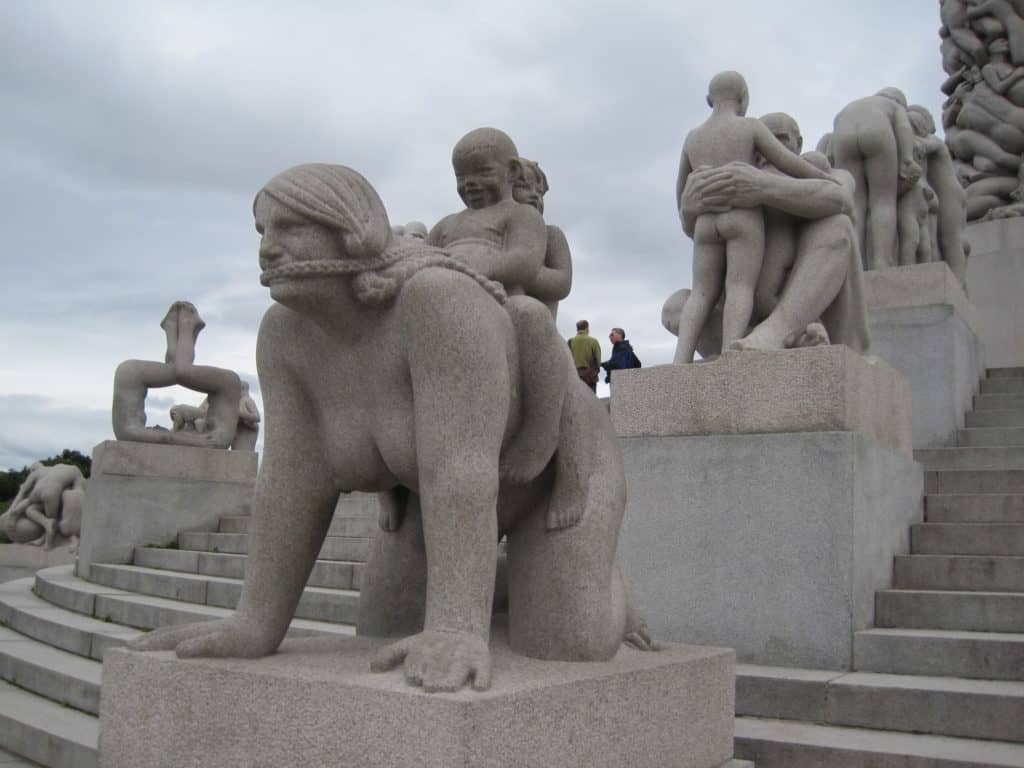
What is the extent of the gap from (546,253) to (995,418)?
21.0 feet

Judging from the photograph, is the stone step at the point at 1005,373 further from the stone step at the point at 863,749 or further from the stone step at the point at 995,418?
the stone step at the point at 863,749

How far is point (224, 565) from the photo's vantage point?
27.8 feet

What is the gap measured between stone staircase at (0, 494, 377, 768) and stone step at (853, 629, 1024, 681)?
9.11ft

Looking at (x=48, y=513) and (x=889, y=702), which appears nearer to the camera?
(x=889, y=702)

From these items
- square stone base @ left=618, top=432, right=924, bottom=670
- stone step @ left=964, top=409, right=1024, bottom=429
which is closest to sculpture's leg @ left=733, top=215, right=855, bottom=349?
square stone base @ left=618, top=432, right=924, bottom=670

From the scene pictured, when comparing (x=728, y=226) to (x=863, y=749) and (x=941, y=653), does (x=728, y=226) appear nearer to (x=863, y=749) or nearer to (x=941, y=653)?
(x=941, y=653)

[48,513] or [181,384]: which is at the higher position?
[181,384]

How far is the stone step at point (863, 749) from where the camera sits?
4.06 metres

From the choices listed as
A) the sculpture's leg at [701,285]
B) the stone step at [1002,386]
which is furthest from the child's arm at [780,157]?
the stone step at [1002,386]

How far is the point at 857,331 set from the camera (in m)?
6.46

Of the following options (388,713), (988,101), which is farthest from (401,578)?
(988,101)

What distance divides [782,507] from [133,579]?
574cm

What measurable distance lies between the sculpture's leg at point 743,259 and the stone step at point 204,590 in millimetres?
2840

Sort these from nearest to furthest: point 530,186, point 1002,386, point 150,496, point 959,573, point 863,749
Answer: point 530,186
point 863,749
point 959,573
point 1002,386
point 150,496
